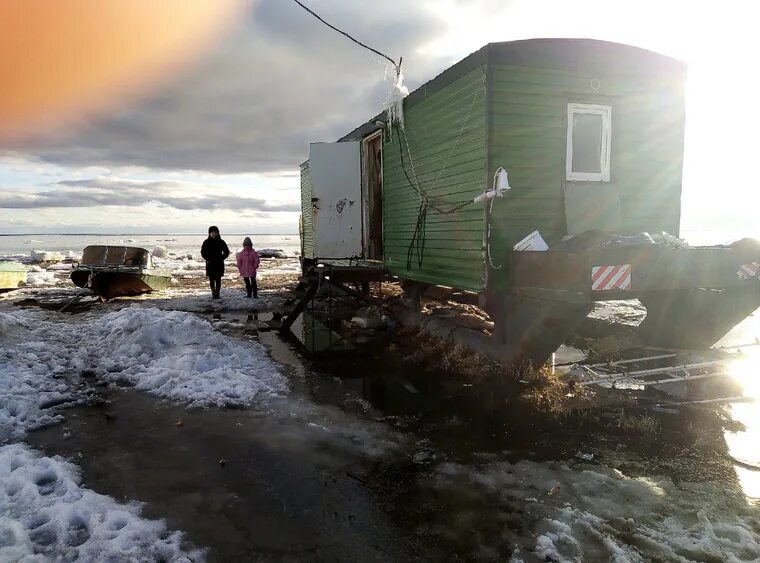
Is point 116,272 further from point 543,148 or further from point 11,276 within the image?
point 543,148

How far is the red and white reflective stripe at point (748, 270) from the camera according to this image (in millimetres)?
6703

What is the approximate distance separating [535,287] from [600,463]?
266cm

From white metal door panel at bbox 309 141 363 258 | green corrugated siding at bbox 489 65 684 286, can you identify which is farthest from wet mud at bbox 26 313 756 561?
white metal door panel at bbox 309 141 363 258

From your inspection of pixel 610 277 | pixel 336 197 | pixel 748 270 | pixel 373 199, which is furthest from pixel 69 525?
pixel 373 199

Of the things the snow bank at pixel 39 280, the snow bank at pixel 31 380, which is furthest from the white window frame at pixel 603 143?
the snow bank at pixel 39 280

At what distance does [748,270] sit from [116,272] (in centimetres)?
1663

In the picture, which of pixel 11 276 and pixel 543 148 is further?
pixel 11 276

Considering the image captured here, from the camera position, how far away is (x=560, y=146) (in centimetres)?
758

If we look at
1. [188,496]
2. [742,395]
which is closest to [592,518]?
[188,496]

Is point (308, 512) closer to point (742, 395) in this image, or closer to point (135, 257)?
point (742, 395)

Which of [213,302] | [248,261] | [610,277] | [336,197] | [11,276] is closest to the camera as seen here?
[610,277]

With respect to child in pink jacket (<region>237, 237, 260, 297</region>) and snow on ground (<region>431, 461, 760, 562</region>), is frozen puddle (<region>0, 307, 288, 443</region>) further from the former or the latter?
child in pink jacket (<region>237, 237, 260, 297</region>)

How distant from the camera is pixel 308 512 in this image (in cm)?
370

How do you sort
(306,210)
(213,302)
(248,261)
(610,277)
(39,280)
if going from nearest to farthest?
(610,277), (213,302), (248,261), (306,210), (39,280)
